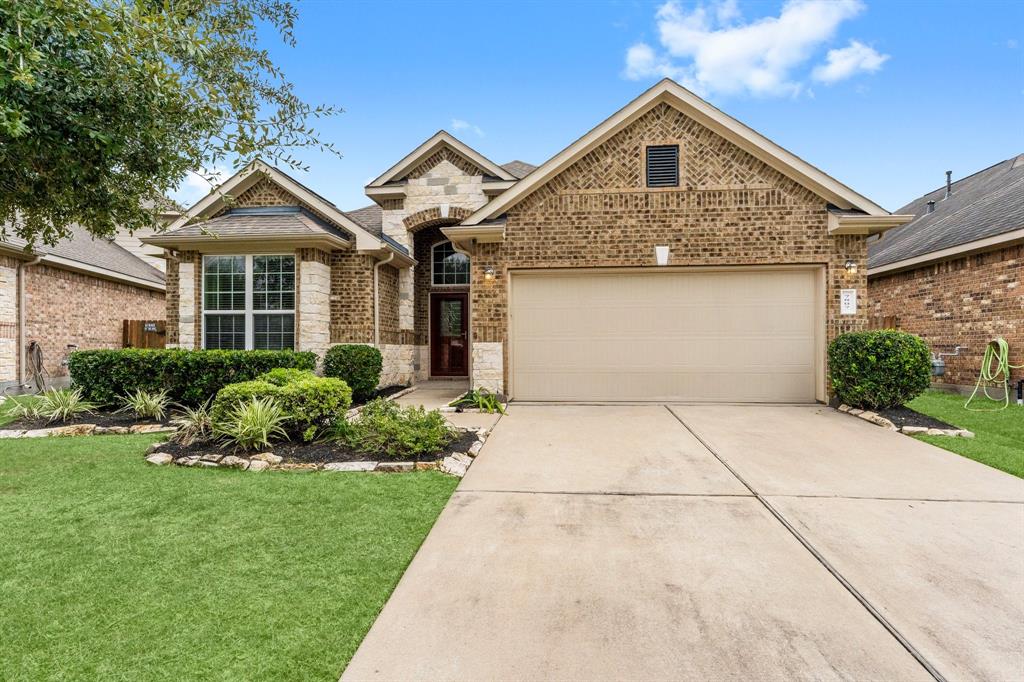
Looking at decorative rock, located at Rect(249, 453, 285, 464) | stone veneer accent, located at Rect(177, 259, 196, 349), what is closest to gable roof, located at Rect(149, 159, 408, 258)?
stone veneer accent, located at Rect(177, 259, 196, 349)

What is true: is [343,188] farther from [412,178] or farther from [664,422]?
[664,422]

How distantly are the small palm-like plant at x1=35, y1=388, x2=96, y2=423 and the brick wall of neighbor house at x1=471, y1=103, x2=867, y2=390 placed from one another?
6.17 meters

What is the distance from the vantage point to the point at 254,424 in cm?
525

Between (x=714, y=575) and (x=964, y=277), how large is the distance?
39.2ft

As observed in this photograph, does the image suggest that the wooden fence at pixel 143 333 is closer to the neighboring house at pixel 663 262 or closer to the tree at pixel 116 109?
the neighboring house at pixel 663 262

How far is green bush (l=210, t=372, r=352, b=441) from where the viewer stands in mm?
5547

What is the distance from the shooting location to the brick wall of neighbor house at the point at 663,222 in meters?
8.48

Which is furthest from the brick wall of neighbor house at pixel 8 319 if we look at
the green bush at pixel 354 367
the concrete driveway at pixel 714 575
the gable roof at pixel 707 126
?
the concrete driveway at pixel 714 575

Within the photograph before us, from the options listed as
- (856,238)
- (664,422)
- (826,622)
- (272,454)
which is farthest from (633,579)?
(856,238)

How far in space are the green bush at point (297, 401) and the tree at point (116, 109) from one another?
205 cm

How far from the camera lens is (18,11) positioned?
306 centimetres

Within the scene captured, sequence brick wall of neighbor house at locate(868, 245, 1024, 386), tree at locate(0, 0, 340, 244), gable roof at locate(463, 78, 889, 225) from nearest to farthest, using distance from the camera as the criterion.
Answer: tree at locate(0, 0, 340, 244), gable roof at locate(463, 78, 889, 225), brick wall of neighbor house at locate(868, 245, 1024, 386)

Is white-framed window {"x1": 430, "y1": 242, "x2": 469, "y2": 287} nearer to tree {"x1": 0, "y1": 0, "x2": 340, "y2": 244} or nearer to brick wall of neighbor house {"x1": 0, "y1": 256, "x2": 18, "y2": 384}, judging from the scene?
tree {"x1": 0, "y1": 0, "x2": 340, "y2": 244}

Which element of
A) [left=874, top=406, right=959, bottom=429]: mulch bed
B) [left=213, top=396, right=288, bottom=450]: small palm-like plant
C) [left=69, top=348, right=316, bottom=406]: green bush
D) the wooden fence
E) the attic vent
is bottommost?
[left=874, top=406, right=959, bottom=429]: mulch bed
